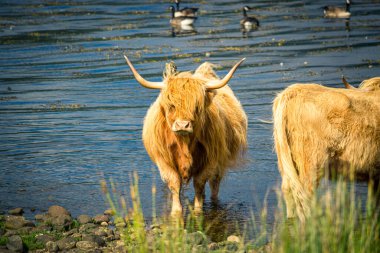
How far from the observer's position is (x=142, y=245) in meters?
5.31

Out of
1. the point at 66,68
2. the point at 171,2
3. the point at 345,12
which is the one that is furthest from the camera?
the point at 171,2

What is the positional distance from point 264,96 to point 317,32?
9840 mm

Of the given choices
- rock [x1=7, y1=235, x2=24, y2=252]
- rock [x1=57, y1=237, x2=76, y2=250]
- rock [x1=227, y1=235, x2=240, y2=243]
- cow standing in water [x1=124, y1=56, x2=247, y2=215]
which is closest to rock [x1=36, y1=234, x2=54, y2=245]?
rock [x1=57, y1=237, x2=76, y2=250]

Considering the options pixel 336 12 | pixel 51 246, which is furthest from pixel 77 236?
pixel 336 12

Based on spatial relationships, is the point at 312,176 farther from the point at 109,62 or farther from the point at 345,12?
the point at 345,12

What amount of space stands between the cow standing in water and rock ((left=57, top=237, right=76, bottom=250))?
3.90 ft

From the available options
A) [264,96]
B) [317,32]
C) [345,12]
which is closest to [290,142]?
[264,96]

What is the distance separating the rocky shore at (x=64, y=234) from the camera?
6.82 metres

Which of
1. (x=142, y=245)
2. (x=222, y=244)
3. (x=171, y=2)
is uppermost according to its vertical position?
(x=171, y=2)

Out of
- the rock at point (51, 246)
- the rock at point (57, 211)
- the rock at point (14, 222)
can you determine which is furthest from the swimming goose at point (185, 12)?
the rock at point (51, 246)

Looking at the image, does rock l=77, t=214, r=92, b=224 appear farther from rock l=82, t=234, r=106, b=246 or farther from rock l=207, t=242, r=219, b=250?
rock l=207, t=242, r=219, b=250

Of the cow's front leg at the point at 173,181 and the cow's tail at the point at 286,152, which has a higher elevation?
the cow's tail at the point at 286,152

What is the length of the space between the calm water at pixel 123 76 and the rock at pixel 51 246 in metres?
1.47

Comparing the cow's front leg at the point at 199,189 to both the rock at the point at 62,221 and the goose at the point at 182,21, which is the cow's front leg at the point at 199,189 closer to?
the rock at the point at 62,221
